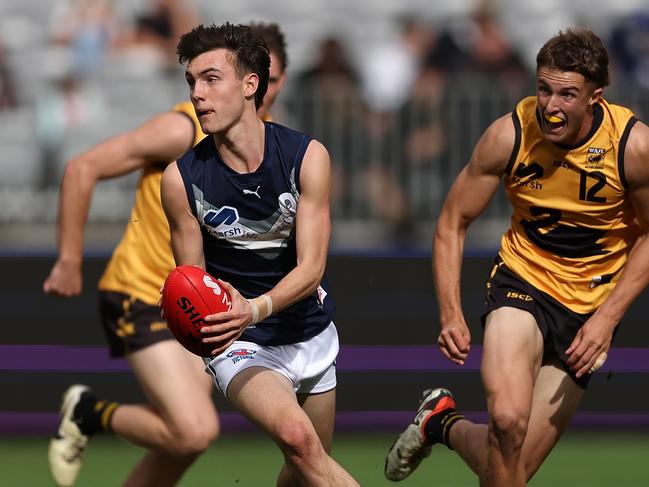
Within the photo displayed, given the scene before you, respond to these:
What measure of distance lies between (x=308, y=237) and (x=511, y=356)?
1.09 m

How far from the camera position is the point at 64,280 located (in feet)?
24.3

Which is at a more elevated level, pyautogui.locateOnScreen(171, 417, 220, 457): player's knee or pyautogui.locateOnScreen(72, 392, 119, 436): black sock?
pyautogui.locateOnScreen(171, 417, 220, 457): player's knee

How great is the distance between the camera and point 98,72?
13.5 m

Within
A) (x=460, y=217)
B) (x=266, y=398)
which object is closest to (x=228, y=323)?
(x=266, y=398)

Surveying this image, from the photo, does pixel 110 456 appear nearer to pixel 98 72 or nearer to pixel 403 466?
pixel 403 466

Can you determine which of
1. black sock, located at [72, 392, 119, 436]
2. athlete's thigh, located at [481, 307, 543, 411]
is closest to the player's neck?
athlete's thigh, located at [481, 307, 543, 411]

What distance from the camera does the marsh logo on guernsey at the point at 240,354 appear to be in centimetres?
621

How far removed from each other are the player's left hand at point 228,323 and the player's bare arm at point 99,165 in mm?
1512

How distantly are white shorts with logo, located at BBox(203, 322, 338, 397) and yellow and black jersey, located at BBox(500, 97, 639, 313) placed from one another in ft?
3.33

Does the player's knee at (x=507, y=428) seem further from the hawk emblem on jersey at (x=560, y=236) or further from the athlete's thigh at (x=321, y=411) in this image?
the hawk emblem on jersey at (x=560, y=236)

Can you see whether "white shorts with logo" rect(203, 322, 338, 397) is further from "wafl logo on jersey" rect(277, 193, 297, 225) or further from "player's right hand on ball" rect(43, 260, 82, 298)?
"player's right hand on ball" rect(43, 260, 82, 298)

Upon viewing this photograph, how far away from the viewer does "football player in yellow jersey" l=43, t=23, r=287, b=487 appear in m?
7.02

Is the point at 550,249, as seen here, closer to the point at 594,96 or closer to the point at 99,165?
the point at 594,96

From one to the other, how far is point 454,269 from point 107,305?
1.85m
